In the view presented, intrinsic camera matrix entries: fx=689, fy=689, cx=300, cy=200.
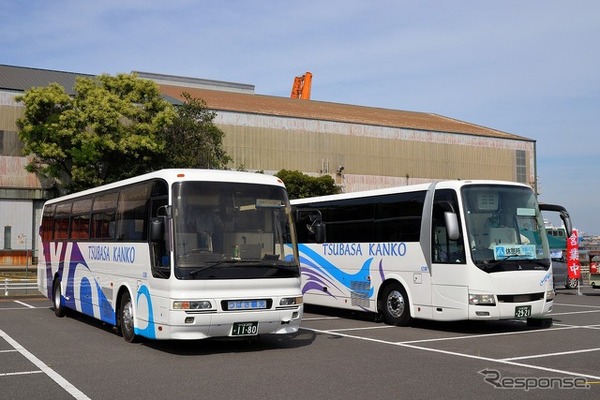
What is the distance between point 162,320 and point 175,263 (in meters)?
0.97

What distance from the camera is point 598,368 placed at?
940 centimetres

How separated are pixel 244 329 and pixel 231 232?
154cm

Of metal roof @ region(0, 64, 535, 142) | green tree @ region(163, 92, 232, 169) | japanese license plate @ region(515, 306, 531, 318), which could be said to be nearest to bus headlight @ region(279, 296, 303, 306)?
japanese license plate @ region(515, 306, 531, 318)

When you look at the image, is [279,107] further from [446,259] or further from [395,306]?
[446,259]

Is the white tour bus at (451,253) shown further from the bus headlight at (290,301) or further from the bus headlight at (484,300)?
the bus headlight at (290,301)

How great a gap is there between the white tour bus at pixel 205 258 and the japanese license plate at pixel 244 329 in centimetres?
2

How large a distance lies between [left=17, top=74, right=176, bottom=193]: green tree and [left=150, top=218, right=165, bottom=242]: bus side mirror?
35246mm

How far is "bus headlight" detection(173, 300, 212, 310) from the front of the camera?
10430mm

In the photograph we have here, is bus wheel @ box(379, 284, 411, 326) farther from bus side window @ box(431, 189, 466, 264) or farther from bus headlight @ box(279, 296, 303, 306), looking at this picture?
bus headlight @ box(279, 296, 303, 306)

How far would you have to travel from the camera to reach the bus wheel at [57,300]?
17.4 metres

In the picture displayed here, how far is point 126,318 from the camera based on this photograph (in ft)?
41.2

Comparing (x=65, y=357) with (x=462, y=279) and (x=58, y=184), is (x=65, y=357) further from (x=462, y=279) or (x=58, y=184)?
(x=58, y=184)

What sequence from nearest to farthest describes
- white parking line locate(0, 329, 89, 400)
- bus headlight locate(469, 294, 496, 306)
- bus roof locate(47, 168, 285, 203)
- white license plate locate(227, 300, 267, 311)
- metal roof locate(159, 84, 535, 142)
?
white parking line locate(0, 329, 89, 400) → white license plate locate(227, 300, 267, 311) → bus roof locate(47, 168, 285, 203) → bus headlight locate(469, 294, 496, 306) → metal roof locate(159, 84, 535, 142)

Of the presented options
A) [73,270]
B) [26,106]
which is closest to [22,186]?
[26,106]
